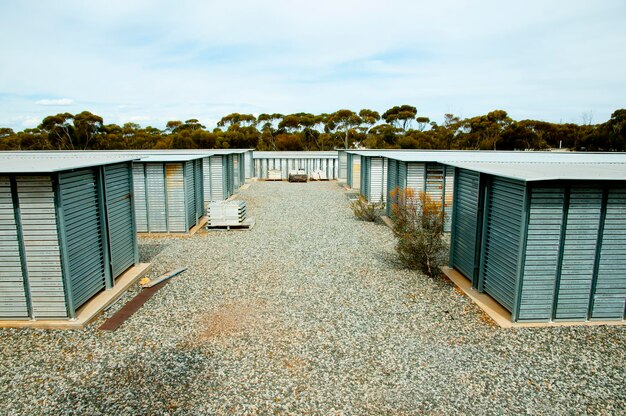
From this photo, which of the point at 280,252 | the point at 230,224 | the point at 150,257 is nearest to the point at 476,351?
the point at 280,252

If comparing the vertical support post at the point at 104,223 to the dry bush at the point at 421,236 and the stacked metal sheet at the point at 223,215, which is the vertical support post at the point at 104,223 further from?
the dry bush at the point at 421,236

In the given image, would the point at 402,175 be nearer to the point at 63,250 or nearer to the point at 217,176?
the point at 217,176

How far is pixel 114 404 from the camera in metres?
4.67

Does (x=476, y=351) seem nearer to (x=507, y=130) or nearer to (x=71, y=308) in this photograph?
(x=71, y=308)

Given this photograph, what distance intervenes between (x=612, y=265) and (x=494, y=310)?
1953 mm

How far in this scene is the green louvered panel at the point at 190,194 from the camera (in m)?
13.4

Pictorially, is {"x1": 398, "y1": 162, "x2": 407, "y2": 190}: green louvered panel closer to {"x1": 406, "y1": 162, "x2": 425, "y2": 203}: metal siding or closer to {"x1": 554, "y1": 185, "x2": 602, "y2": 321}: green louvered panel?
{"x1": 406, "y1": 162, "x2": 425, "y2": 203}: metal siding

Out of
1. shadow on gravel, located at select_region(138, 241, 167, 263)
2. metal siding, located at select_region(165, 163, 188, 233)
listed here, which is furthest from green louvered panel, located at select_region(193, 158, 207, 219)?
shadow on gravel, located at select_region(138, 241, 167, 263)

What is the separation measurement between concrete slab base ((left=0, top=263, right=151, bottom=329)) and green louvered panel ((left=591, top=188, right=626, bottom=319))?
832 centimetres

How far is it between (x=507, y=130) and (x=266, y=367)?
57.2m

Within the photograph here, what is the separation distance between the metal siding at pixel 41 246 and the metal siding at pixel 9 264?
0.46ft

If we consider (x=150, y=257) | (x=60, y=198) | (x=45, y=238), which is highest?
(x=60, y=198)

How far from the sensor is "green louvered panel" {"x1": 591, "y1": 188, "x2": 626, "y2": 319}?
644 centimetres

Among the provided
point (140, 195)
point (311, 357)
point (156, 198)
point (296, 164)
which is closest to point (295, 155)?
point (296, 164)
